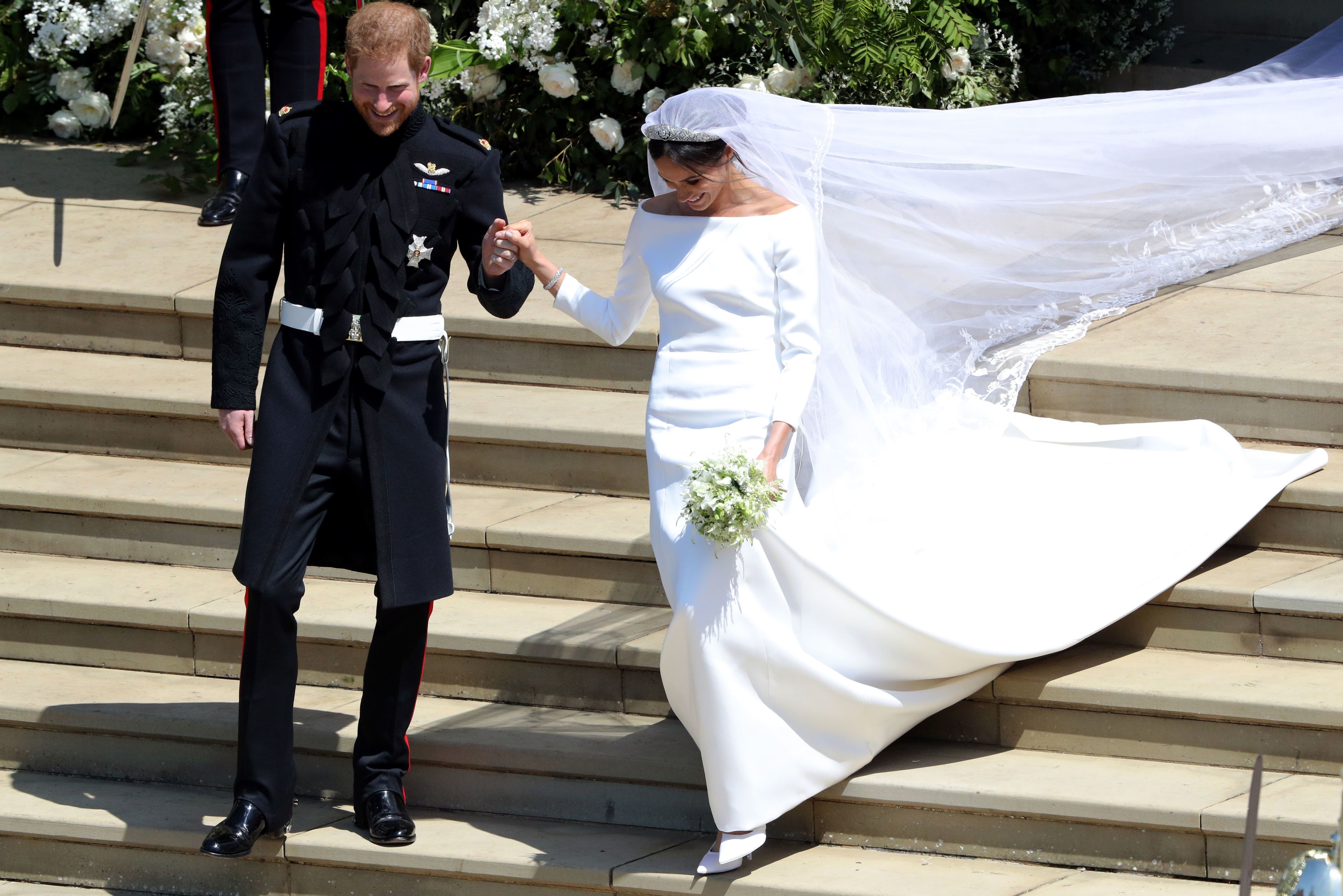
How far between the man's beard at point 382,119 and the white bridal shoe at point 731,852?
1.83 meters

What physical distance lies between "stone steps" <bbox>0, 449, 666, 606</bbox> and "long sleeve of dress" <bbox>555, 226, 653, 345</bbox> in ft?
2.86

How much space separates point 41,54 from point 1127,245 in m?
5.13

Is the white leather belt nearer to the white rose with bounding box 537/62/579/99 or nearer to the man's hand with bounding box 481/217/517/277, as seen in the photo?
the man's hand with bounding box 481/217/517/277

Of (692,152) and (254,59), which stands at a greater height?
(692,152)

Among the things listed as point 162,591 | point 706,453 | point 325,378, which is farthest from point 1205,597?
point 162,591

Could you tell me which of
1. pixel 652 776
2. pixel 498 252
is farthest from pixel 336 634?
pixel 498 252

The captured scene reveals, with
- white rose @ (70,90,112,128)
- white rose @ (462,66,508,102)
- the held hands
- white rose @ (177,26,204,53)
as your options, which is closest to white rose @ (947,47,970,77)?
white rose @ (462,66,508,102)

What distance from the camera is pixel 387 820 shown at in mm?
4301

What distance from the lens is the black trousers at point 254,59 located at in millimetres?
6547

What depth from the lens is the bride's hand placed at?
3.94 m

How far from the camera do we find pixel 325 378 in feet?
13.4

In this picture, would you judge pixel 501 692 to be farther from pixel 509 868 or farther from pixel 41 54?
pixel 41 54

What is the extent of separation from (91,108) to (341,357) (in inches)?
177

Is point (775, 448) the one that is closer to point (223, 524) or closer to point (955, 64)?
point (223, 524)
